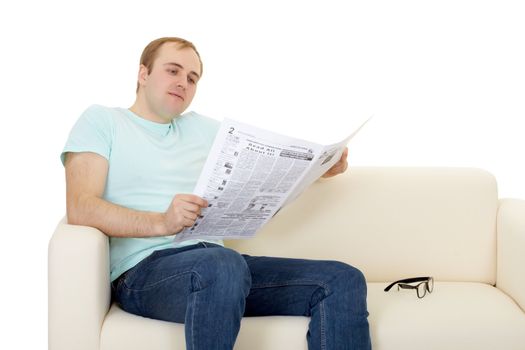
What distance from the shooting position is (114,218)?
2.33 metres

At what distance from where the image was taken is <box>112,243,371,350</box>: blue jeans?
6.97ft

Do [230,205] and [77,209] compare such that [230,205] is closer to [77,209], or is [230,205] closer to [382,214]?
[77,209]

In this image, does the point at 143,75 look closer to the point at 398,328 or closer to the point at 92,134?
the point at 92,134

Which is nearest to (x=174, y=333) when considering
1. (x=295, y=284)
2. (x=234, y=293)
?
(x=234, y=293)

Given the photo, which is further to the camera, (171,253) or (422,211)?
(422,211)

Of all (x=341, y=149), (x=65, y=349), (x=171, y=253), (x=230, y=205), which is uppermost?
(x=341, y=149)

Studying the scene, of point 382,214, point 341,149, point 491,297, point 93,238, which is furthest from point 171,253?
point 491,297

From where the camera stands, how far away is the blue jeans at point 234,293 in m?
2.12

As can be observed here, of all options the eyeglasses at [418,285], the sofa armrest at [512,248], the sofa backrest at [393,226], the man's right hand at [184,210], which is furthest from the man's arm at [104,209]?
the sofa armrest at [512,248]

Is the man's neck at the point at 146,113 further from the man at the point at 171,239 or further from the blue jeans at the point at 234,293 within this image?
the blue jeans at the point at 234,293

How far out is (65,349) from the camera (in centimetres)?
231

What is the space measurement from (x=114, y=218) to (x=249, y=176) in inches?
16.5

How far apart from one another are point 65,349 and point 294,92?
1559mm

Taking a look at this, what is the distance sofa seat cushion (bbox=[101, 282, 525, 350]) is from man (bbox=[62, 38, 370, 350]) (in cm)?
5
